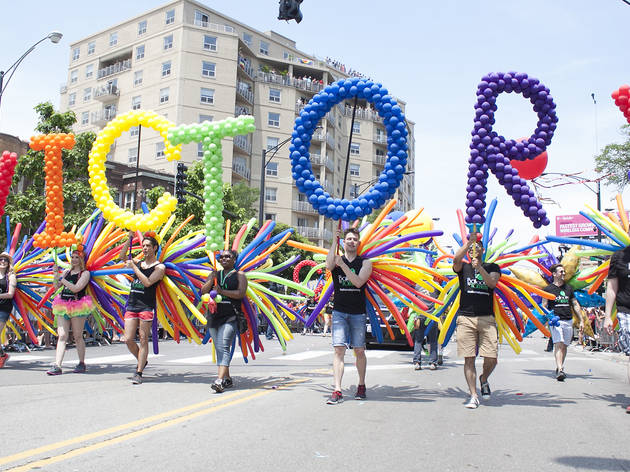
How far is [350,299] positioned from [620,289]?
2.99 meters

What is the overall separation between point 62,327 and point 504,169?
636 cm

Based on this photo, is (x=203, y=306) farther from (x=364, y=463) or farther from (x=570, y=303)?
(x=570, y=303)

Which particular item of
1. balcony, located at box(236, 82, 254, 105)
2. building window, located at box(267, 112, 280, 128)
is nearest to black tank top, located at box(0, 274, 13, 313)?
balcony, located at box(236, 82, 254, 105)

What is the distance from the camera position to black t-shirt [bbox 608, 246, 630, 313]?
655 centimetres

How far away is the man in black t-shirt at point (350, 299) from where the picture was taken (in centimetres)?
670

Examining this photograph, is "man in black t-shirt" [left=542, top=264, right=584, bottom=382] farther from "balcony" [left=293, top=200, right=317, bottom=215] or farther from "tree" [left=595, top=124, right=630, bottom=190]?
"balcony" [left=293, top=200, right=317, bottom=215]

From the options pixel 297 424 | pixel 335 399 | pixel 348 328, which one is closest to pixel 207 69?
pixel 348 328

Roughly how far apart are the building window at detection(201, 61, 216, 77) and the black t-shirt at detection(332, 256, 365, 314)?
46.8 meters

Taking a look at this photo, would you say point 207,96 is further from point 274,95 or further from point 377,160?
point 377,160

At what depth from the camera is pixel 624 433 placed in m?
5.19

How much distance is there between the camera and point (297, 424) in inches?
203

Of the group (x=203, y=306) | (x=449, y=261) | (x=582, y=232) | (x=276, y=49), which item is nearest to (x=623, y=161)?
(x=582, y=232)

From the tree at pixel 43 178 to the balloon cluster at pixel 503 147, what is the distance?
17.9 metres

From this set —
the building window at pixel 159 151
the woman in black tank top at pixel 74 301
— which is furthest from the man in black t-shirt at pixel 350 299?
the building window at pixel 159 151
